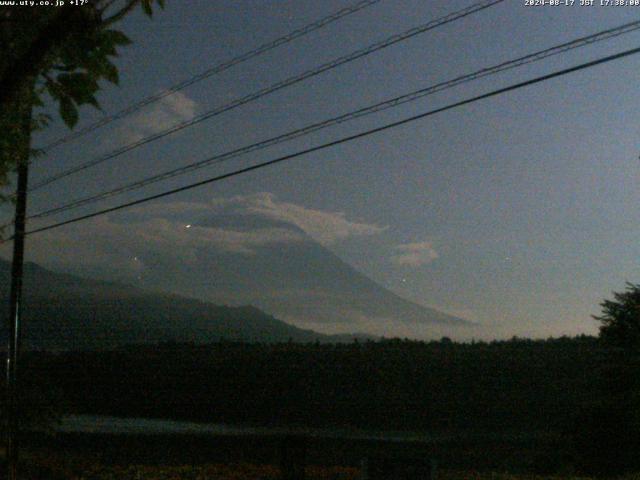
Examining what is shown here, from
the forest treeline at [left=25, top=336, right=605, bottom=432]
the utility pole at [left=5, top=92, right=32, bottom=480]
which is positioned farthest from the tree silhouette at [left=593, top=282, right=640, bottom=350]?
the forest treeline at [left=25, top=336, right=605, bottom=432]

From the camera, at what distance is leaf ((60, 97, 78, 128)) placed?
5.68 metres

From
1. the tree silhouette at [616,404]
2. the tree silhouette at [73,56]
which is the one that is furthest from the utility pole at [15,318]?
the tree silhouette at [616,404]

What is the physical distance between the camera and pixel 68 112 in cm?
570

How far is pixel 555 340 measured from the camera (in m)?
63.0

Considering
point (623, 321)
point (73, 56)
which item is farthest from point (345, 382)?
point (73, 56)

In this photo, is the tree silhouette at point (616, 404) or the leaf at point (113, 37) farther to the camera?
the tree silhouette at point (616, 404)

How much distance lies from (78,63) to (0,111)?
2.77 feet

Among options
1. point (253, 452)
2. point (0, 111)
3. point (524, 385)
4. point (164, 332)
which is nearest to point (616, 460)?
point (253, 452)

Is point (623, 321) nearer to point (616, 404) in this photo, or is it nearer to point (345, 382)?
point (616, 404)

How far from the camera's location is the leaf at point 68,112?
568 cm

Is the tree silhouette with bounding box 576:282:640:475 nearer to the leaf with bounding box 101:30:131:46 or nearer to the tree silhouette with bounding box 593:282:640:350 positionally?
the tree silhouette with bounding box 593:282:640:350

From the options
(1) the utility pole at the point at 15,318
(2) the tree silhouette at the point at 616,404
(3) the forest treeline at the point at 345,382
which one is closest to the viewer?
(1) the utility pole at the point at 15,318

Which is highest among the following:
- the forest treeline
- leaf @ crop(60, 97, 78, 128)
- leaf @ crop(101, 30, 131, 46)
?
leaf @ crop(101, 30, 131, 46)

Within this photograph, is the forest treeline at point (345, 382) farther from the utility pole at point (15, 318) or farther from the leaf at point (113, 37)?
the leaf at point (113, 37)
